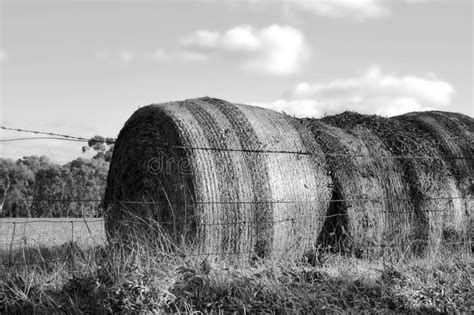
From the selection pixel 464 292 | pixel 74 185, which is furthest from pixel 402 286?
pixel 74 185

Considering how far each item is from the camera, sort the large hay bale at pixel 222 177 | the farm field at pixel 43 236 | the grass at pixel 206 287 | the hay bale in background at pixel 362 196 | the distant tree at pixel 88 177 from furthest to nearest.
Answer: the distant tree at pixel 88 177 < the hay bale in background at pixel 362 196 < the large hay bale at pixel 222 177 < the farm field at pixel 43 236 < the grass at pixel 206 287

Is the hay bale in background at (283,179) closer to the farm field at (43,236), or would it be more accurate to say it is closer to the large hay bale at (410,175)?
the large hay bale at (410,175)

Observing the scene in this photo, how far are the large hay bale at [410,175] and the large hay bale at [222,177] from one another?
1.87 ft

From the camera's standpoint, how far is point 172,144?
308 inches

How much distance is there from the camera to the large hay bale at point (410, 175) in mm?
8820

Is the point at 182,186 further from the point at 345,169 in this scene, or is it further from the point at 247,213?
the point at 345,169

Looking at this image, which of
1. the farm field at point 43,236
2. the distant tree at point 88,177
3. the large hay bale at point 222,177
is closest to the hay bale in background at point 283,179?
the large hay bale at point 222,177

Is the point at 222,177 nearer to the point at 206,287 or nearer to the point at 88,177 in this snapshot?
the point at 206,287

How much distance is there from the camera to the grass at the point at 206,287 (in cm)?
611

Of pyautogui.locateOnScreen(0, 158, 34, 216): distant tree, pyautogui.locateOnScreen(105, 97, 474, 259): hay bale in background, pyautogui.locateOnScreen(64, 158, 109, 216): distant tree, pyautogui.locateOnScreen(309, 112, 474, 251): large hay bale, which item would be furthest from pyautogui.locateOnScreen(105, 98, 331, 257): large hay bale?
pyautogui.locateOnScreen(64, 158, 109, 216): distant tree

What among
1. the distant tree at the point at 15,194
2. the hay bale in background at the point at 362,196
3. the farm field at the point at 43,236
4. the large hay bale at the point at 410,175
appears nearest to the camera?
the distant tree at the point at 15,194

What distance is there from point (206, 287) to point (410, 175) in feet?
13.8

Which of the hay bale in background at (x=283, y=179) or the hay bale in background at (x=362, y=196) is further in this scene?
the hay bale in background at (x=362, y=196)

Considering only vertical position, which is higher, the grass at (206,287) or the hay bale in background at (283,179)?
the hay bale in background at (283,179)
